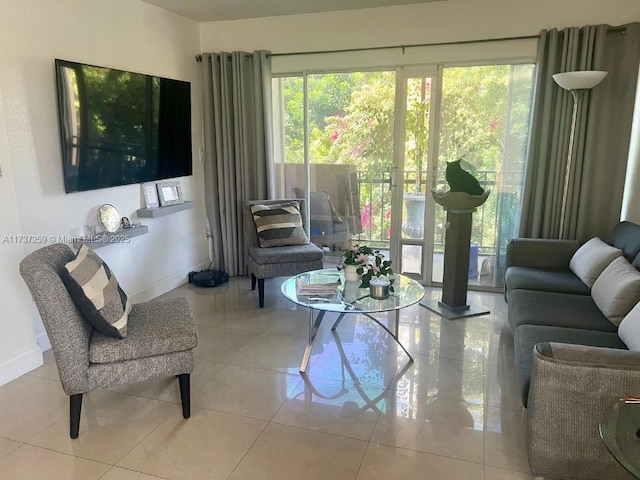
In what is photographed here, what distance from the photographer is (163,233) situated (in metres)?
4.32

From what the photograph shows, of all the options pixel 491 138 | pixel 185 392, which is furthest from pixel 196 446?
pixel 491 138

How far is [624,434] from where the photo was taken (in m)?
1.47

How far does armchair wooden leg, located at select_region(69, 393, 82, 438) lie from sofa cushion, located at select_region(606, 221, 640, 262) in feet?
10.6

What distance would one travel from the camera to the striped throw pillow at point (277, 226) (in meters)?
4.23

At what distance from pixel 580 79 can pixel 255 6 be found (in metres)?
2.67

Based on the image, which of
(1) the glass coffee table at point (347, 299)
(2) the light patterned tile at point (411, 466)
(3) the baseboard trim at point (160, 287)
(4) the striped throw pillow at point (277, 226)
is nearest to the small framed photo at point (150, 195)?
(3) the baseboard trim at point (160, 287)

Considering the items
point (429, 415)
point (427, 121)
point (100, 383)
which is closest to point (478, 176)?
point (427, 121)

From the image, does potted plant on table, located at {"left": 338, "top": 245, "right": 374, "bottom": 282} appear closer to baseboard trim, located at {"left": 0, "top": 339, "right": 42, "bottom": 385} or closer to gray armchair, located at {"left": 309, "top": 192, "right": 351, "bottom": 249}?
gray armchair, located at {"left": 309, "top": 192, "right": 351, "bottom": 249}

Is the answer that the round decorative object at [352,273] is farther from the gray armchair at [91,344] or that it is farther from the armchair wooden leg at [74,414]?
the armchair wooden leg at [74,414]

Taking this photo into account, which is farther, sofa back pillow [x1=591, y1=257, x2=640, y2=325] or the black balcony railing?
the black balcony railing

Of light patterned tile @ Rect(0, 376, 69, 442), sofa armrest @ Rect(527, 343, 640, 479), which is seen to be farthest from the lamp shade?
light patterned tile @ Rect(0, 376, 69, 442)

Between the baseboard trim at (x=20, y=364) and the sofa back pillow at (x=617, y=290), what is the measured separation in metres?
3.38

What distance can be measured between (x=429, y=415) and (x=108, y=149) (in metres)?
2.84

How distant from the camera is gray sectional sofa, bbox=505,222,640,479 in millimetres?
1734
